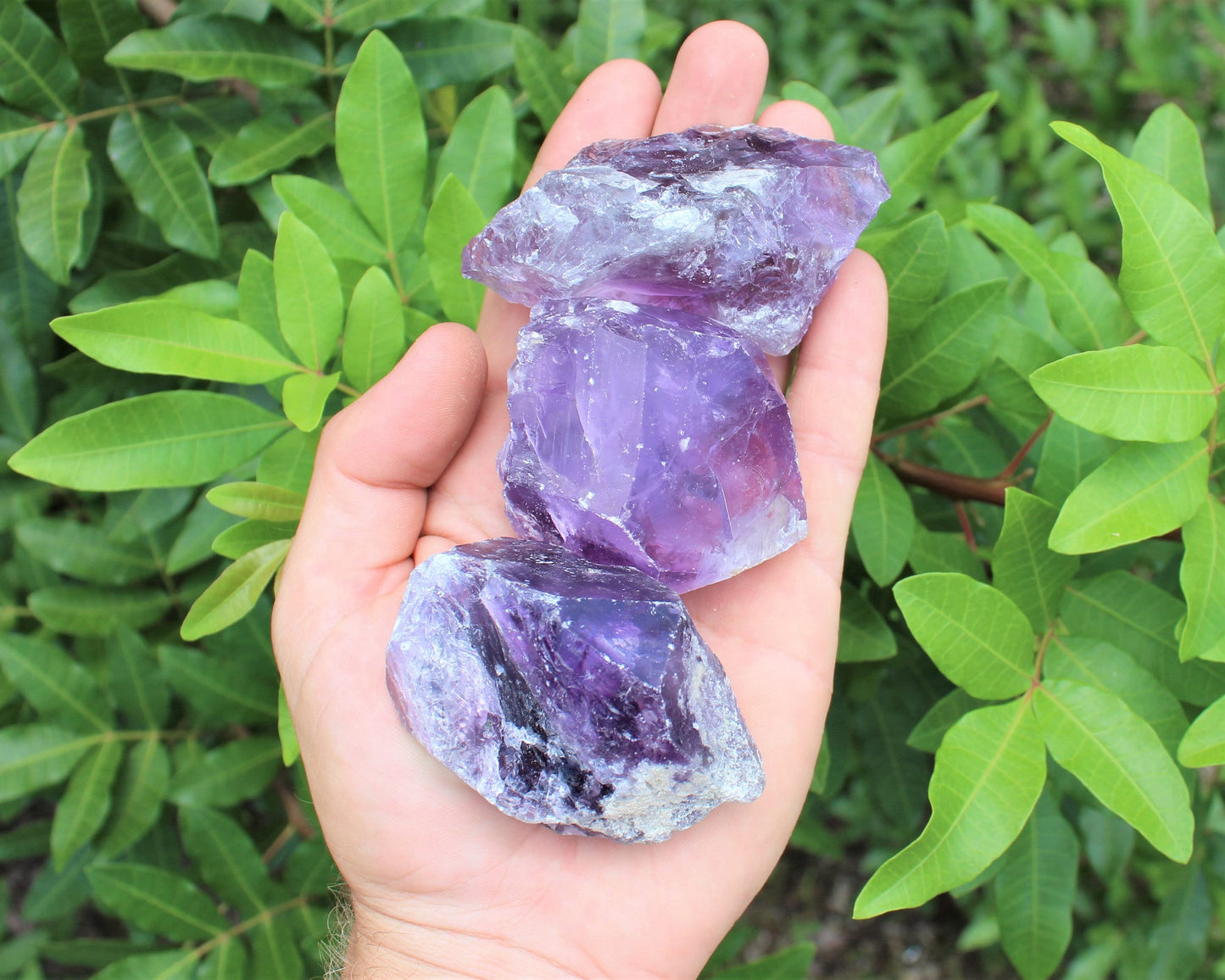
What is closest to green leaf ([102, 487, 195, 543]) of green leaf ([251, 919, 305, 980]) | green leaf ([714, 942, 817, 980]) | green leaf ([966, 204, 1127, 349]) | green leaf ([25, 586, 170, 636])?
green leaf ([25, 586, 170, 636])

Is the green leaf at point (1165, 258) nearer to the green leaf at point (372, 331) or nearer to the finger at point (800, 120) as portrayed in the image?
the finger at point (800, 120)

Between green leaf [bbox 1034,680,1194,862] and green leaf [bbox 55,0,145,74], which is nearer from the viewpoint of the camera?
green leaf [bbox 1034,680,1194,862]

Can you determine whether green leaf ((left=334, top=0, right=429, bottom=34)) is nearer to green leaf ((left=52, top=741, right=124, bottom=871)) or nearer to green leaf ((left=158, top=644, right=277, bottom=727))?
green leaf ((left=158, top=644, right=277, bottom=727))

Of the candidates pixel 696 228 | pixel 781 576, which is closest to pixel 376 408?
pixel 696 228

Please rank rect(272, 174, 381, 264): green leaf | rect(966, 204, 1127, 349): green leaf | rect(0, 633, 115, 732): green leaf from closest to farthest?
rect(966, 204, 1127, 349): green leaf → rect(272, 174, 381, 264): green leaf → rect(0, 633, 115, 732): green leaf

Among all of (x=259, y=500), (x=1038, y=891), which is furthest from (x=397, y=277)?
(x=1038, y=891)

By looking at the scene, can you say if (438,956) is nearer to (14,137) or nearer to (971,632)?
(971,632)

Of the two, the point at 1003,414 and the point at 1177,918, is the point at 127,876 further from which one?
the point at 1177,918
